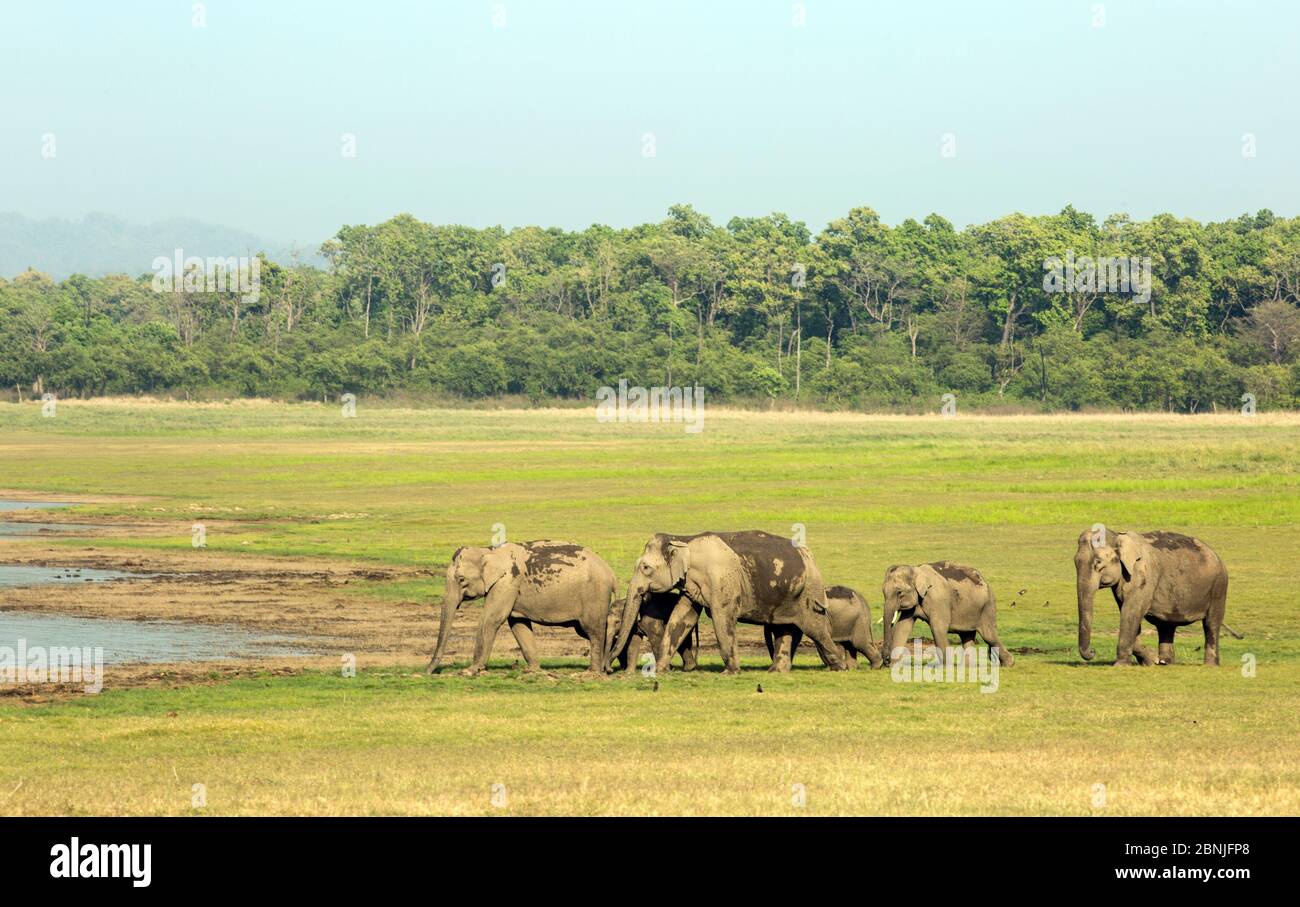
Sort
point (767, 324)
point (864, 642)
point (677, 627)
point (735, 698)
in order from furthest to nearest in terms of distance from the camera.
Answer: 1. point (767, 324)
2. point (864, 642)
3. point (677, 627)
4. point (735, 698)

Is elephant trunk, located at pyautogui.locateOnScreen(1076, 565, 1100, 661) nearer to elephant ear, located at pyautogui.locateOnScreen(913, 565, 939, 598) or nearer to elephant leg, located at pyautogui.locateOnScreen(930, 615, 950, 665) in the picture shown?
elephant leg, located at pyautogui.locateOnScreen(930, 615, 950, 665)

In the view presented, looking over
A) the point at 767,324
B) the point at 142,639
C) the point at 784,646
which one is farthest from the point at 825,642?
the point at 767,324

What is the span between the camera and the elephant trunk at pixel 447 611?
22219mm

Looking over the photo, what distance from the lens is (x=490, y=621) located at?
2252 centimetres

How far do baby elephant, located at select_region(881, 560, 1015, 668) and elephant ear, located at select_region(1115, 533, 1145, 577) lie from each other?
1779 mm

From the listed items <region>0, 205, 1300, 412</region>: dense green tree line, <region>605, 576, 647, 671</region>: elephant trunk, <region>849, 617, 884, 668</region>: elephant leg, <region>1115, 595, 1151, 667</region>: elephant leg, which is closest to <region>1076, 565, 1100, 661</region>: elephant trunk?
<region>1115, 595, 1151, 667</region>: elephant leg

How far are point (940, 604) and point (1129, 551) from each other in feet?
8.36

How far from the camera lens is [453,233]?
17262 cm

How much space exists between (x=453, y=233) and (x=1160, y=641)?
152480mm

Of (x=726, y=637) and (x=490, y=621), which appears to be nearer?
(x=490, y=621)

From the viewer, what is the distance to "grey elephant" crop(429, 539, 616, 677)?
22656mm

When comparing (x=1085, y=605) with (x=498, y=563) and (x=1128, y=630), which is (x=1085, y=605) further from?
(x=498, y=563)

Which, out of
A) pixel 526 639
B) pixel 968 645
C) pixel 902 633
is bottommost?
pixel 968 645
